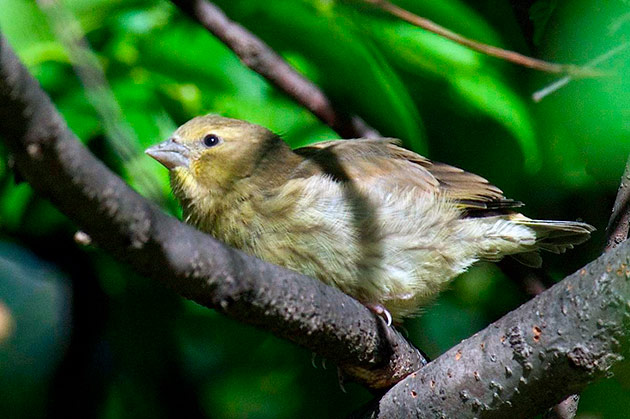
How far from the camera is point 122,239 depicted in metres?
1.72

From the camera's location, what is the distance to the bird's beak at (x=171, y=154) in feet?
12.5

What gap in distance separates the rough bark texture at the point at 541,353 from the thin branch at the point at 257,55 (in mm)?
1693

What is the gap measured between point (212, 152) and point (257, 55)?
1.51 ft

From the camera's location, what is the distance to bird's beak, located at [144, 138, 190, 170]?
3801mm

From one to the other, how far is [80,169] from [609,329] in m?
1.29

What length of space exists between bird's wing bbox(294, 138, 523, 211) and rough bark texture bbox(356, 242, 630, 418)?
1307 millimetres

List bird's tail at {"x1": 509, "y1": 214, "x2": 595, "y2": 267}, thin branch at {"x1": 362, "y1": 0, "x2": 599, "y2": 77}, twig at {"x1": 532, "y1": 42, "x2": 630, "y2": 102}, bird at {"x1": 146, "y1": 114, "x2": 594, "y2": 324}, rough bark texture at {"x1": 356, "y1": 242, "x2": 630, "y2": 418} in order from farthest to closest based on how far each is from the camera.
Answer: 1. bird's tail at {"x1": 509, "y1": 214, "x2": 595, "y2": 267}
2. bird at {"x1": 146, "y1": 114, "x2": 594, "y2": 324}
3. thin branch at {"x1": 362, "y1": 0, "x2": 599, "y2": 77}
4. twig at {"x1": 532, "y1": 42, "x2": 630, "y2": 102}
5. rough bark texture at {"x1": 356, "y1": 242, "x2": 630, "y2": 418}

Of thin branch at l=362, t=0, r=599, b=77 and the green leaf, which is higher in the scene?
thin branch at l=362, t=0, r=599, b=77

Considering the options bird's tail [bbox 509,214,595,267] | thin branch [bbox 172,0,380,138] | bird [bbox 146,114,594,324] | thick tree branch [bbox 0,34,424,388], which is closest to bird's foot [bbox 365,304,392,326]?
bird [bbox 146,114,594,324]

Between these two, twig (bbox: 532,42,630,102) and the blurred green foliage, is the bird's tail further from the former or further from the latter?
twig (bbox: 532,42,630,102)

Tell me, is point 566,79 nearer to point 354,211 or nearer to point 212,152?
point 354,211

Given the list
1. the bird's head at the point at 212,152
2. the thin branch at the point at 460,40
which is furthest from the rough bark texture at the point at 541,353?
the bird's head at the point at 212,152

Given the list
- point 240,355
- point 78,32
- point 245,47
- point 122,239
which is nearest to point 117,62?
point 78,32

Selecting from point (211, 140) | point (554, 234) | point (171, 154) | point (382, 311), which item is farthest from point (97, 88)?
point (554, 234)
